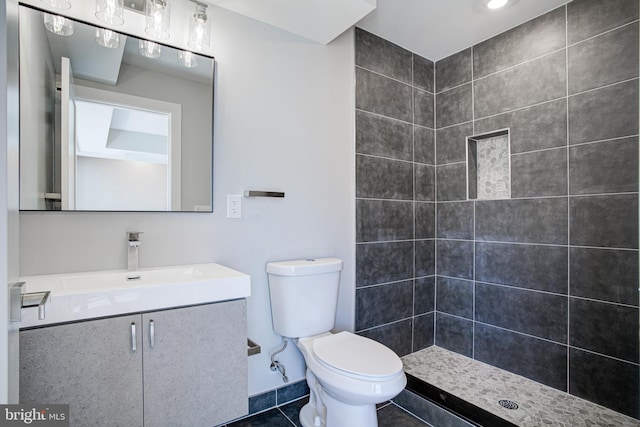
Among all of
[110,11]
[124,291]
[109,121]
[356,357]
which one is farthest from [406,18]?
[124,291]

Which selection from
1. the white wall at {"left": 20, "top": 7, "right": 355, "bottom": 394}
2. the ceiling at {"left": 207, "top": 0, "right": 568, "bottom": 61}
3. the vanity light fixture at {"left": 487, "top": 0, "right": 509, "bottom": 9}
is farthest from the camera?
the vanity light fixture at {"left": 487, "top": 0, "right": 509, "bottom": 9}

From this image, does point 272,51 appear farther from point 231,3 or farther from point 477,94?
point 477,94

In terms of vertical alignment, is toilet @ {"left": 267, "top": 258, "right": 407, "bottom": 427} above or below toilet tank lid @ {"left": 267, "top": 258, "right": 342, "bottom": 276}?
below

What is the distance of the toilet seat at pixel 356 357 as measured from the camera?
1.44m

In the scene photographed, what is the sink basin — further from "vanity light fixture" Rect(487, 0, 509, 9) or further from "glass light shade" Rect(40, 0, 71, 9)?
"vanity light fixture" Rect(487, 0, 509, 9)

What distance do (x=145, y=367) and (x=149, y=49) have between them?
4.64 ft

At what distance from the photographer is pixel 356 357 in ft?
5.16

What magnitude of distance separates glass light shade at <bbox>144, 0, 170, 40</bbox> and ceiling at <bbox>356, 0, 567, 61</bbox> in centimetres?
122

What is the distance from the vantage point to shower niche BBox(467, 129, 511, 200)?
8.06ft

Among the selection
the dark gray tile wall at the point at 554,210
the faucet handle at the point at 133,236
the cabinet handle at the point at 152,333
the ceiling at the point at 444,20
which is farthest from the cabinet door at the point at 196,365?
the ceiling at the point at 444,20

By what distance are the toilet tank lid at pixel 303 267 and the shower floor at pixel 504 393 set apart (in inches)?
36.2

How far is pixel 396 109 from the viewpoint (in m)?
2.52

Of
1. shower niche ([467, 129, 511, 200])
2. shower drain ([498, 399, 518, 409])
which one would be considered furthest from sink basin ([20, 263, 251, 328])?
shower niche ([467, 129, 511, 200])

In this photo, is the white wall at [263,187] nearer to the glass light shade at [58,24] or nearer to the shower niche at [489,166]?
the glass light shade at [58,24]
